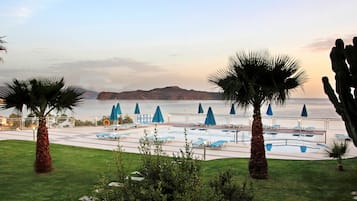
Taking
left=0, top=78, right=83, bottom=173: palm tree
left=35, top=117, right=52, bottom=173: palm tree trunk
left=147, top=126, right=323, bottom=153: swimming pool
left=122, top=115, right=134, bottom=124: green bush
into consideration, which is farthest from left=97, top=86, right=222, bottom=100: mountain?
left=35, top=117, right=52, bottom=173: palm tree trunk

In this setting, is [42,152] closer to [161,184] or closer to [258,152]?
[258,152]

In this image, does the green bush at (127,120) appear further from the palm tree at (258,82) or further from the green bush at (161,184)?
the green bush at (161,184)

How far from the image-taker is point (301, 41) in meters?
15.2

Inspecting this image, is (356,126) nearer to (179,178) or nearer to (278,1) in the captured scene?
(179,178)

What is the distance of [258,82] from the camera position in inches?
294

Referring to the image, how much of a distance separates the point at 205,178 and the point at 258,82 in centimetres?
269

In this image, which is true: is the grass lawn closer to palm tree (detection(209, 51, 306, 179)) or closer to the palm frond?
palm tree (detection(209, 51, 306, 179))

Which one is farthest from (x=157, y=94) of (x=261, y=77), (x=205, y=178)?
(x=261, y=77)

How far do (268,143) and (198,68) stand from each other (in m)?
9.62

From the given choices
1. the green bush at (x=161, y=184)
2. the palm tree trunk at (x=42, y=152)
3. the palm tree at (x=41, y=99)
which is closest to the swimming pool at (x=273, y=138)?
the palm tree at (x=41, y=99)

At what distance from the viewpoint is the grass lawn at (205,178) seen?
21.5 ft

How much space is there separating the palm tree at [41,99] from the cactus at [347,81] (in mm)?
6645

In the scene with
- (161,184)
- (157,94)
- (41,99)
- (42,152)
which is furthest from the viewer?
(157,94)

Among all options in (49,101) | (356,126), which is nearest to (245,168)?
(356,126)
